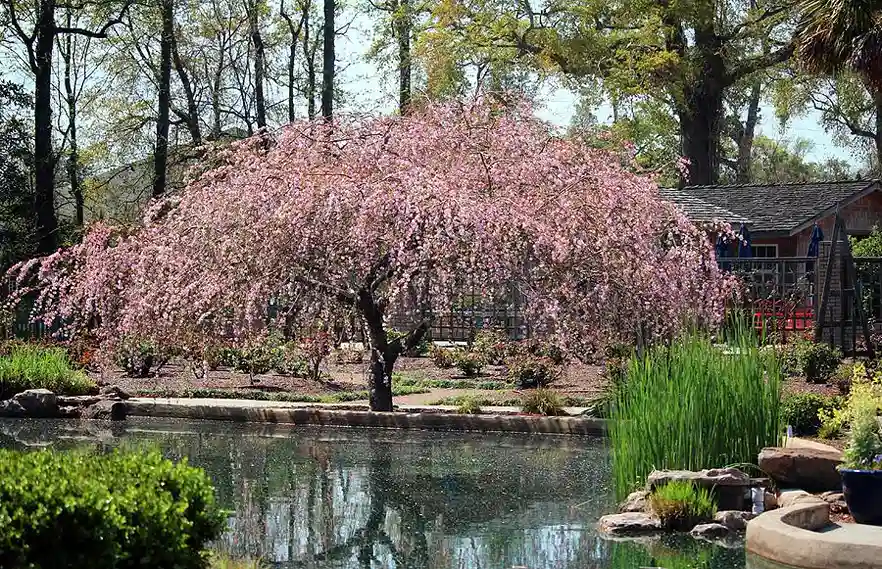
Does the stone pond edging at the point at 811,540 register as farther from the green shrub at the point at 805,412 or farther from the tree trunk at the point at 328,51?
the tree trunk at the point at 328,51

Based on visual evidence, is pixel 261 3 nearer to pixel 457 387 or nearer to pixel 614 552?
pixel 457 387

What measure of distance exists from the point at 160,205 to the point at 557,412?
19.7ft

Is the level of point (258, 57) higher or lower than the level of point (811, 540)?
higher

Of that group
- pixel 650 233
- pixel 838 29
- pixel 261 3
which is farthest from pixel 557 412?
pixel 261 3

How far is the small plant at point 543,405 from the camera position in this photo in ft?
50.0

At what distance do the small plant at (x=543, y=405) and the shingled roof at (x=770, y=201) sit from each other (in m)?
13.4

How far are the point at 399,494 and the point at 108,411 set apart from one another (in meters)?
6.84

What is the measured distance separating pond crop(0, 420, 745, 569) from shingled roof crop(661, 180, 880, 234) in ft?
51.6

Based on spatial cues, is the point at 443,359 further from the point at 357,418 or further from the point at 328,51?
the point at 328,51

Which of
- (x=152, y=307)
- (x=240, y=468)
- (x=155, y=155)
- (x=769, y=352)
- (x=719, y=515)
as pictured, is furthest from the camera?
(x=155, y=155)

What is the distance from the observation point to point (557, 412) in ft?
50.0

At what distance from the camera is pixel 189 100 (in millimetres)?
39531

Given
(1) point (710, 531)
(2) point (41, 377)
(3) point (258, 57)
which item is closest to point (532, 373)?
(2) point (41, 377)

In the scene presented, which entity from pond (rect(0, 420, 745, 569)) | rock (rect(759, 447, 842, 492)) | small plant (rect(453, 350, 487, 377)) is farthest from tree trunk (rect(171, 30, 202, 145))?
rock (rect(759, 447, 842, 492))
